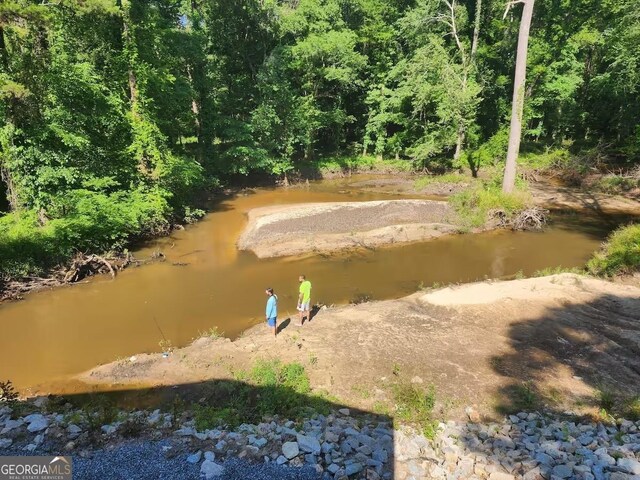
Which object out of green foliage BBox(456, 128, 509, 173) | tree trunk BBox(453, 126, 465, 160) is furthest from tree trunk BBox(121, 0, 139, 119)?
green foliage BBox(456, 128, 509, 173)

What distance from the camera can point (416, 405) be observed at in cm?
752

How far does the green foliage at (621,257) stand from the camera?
1384 cm

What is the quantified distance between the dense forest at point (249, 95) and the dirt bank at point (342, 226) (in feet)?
17.0

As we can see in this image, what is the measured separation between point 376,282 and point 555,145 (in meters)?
29.1

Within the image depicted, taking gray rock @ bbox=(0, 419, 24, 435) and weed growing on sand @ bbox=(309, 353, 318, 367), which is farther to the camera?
weed growing on sand @ bbox=(309, 353, 318, 367)

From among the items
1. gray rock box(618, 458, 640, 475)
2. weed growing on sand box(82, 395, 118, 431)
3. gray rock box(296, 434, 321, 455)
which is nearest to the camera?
gray rock box(618, 458, 640, 475)

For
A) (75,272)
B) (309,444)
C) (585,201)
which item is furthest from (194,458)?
(585,201)

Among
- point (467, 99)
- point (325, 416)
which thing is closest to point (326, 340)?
point (325, 416)

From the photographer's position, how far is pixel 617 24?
28953mm

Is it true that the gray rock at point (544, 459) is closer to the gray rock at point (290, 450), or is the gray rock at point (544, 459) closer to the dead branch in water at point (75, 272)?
the gray rock at point (290, 450)

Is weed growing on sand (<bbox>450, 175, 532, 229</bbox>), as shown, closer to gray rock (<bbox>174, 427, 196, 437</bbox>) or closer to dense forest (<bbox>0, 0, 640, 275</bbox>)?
dense forest (<bbox>0, 0, 640, 275</bbox>)

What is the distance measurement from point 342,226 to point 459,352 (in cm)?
1081

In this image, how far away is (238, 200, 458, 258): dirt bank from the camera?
58.7ft

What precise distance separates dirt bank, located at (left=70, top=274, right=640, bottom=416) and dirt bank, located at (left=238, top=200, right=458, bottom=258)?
5.99m
